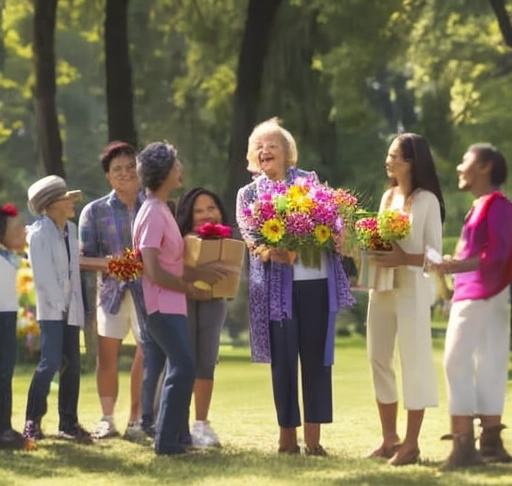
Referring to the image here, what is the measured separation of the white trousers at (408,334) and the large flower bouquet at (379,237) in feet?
0.40

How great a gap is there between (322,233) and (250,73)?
40.8ft

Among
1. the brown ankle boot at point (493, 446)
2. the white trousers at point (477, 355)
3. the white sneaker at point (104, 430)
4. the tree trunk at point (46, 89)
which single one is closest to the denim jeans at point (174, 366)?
the white sneaker at point (104, 430)

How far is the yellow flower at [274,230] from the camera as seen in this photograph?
437 inches

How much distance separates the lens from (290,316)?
37.2 feet

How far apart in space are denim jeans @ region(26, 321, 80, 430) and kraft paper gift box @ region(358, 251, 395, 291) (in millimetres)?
2287

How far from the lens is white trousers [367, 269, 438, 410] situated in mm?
11039

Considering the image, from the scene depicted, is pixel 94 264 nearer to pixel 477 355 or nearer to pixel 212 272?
pixel 212 272

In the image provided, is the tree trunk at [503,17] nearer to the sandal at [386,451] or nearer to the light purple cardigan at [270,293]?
the light purple cardigan at [270,293]

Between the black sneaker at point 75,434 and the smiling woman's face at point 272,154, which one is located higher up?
the smiling woman's face at point 272,154

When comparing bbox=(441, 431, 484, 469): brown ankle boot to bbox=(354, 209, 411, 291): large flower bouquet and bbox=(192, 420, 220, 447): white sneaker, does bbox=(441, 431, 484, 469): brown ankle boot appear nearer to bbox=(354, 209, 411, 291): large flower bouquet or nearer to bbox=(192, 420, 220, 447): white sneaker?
bbox=(354, 209, 411, 291): large flower bouquet

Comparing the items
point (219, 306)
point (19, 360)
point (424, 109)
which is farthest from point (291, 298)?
point (424, 109)

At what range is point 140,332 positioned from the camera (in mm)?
12391

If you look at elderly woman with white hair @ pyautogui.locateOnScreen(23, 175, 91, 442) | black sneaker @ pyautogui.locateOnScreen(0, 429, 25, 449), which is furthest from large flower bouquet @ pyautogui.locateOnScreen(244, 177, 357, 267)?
black sneaker @ pyautogui.locateOnScreen(0, 429, 25, 449)

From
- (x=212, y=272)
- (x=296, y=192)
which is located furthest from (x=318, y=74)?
(x=296, y=192)
